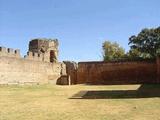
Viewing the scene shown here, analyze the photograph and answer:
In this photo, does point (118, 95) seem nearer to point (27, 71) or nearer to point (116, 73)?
point (27, 71)

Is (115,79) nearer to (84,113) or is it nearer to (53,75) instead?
(53,75)

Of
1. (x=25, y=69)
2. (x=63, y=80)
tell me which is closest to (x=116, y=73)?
(x=63, y=80)

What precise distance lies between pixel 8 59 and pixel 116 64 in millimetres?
13174

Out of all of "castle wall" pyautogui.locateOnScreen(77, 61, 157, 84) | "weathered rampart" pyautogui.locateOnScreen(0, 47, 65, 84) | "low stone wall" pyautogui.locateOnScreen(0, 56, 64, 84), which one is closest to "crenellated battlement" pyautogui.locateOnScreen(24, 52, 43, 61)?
"weathered rampart" pyautogui.locateOnScreen(0, 47, 65, 84)

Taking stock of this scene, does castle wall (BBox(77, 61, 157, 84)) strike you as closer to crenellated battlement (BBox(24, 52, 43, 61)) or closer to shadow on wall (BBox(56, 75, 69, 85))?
shadow on wall (BBox(56, 75, 69, 85))

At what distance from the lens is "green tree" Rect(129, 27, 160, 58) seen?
49625mm

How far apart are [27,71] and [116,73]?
A: 10.5 meters

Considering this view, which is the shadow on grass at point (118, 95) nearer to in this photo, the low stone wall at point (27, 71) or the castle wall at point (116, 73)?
the low stone wall at point (27, 71)

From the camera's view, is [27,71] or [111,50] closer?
[27,71]

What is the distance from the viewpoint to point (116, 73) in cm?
3494

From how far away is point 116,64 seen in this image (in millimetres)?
34938

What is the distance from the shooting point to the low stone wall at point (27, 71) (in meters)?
25.3

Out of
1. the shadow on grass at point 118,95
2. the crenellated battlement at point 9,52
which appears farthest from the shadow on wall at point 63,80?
the shadow on grass at point 118,95

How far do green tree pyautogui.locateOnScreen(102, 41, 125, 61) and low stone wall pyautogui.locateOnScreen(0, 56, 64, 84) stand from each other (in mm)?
22640
